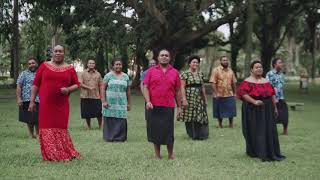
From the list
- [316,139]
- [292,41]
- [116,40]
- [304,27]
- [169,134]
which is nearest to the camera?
[169,134]

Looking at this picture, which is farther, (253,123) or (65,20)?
(65,20)

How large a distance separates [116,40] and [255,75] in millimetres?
19916

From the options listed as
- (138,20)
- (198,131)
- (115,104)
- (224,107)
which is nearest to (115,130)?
(115,104)

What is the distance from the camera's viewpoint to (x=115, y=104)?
11086 mm

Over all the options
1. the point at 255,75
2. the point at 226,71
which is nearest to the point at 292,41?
the point at 226,71

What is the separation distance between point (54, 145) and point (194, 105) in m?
3.85

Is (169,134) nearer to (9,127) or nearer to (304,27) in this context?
(9,127)

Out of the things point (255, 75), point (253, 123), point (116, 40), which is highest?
point (116, 40)

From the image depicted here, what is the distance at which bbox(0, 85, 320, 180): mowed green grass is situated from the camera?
7434mm

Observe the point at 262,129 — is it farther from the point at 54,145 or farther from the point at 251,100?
the point at 54,145

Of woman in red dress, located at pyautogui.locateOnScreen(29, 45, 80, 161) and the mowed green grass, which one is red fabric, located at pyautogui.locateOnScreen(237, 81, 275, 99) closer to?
the mowed green grass

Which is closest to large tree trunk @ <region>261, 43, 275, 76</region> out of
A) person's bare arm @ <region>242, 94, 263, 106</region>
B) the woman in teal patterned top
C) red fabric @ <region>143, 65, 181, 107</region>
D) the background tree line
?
the background tree line

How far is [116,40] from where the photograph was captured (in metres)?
28.3

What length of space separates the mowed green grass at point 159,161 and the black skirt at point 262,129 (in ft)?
0.67
